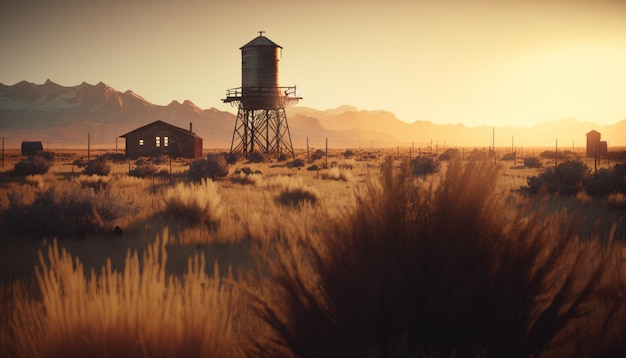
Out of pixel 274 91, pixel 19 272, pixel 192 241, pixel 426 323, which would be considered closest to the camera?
pixel 426 323

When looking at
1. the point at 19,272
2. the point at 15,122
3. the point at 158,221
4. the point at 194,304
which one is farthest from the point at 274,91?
the point at 15,122

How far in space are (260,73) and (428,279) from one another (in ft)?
127

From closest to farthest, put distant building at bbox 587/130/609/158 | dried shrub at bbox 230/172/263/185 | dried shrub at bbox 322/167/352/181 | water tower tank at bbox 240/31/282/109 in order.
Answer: dried shrub at bbox 230/172/263/185
dried shrub at bbox 322/167/352/181
water tower tank at bbox 240/31/282/109
distant building at bbox 587/130/609/158

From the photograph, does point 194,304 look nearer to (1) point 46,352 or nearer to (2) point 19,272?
(1) point 46,352

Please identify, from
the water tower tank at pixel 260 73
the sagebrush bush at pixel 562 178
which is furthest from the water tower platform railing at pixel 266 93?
the sagebrush bush at pixel 562 178

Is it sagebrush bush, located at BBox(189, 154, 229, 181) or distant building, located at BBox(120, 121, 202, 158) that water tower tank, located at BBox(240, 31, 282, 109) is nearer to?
distant building, located at BBox(120, 121, 202, 158)

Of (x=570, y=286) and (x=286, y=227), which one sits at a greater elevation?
(x=286, y=227)

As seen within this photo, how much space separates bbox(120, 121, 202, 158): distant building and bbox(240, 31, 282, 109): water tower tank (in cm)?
1072

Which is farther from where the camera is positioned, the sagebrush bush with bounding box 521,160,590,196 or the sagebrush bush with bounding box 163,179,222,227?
the sagebrush bush with bounding box 521,160,590,196

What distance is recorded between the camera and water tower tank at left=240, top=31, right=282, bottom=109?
3916 cm

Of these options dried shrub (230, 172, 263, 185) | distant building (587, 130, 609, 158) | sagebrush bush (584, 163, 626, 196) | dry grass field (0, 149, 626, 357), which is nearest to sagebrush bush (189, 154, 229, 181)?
dried shrub (230, 172, 263, 185)

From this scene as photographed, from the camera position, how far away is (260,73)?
3959 cm

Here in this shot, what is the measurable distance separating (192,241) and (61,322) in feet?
15.2

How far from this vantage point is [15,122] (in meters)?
196
